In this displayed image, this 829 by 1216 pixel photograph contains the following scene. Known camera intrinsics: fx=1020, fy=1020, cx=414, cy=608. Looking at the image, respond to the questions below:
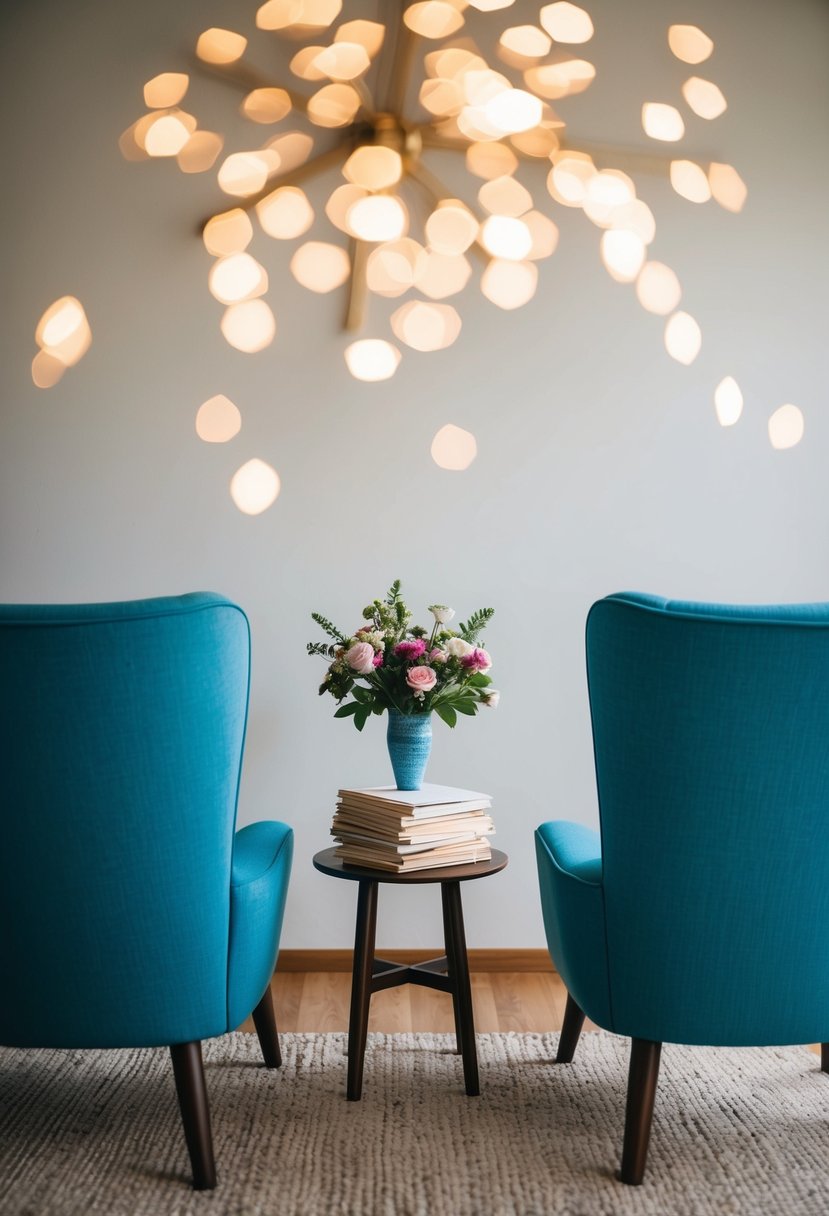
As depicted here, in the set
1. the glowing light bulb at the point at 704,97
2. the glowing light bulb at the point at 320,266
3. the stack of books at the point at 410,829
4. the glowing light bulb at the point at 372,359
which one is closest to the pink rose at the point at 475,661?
the stack of books at the point at 410,829

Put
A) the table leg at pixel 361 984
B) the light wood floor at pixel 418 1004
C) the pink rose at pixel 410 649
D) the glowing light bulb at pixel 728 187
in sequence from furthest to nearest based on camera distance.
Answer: the glowing light bulb at pixel 728 187, the light wood floor at pixel 418 1004, the pink rose at pixel 410 649, the table leg at pixel 361 984

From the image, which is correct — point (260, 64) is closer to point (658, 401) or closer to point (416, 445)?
point (416, 445)

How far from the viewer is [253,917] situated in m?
1.74

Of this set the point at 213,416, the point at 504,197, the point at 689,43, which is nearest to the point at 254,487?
the point at 213,416

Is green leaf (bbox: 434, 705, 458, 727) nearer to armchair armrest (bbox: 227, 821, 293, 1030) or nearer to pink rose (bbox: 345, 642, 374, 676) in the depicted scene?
pink rose (bbox: 345, 642, 374, 676)

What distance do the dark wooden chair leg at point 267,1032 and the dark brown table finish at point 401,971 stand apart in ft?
0.61

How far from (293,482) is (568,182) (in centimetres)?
113

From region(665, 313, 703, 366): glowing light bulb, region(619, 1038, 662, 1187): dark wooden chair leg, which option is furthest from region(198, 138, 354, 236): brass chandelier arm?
region(619, 1038, 662, 1187): dark wooden chair leg

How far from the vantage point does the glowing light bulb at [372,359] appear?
9.14 feet

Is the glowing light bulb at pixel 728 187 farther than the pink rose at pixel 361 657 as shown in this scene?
Yes

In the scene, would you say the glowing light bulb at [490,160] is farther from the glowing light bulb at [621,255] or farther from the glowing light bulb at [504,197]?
the glowing light bulb at [621,255]

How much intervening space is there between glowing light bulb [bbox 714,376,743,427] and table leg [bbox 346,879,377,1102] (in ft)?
5.37

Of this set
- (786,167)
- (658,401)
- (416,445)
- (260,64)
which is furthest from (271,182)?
(786,167)

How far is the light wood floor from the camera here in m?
2.41
